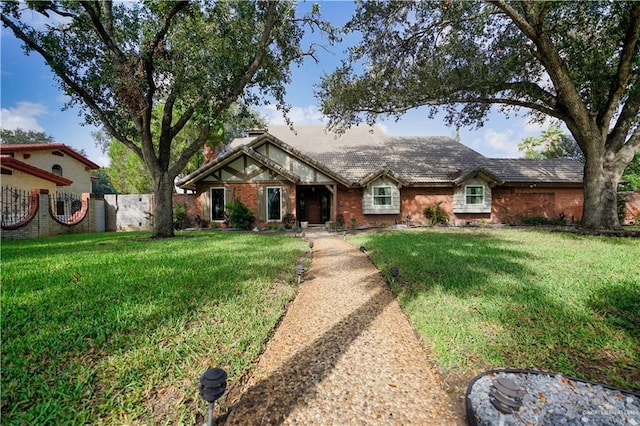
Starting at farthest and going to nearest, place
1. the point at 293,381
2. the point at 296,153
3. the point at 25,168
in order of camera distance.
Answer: the point at 296,153 < the point at 25,168 < the point at 293,381

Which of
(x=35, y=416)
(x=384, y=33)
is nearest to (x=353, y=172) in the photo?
(x=384, y=33)

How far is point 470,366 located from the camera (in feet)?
9.07

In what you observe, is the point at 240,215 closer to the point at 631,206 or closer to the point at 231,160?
the point at 231,160

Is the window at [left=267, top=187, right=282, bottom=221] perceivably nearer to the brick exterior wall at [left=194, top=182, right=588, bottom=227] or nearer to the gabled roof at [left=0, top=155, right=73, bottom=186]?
the brick exterior wall at [left=194, top=182, right=588, bottom=227]

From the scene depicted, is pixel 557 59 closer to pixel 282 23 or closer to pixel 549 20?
pixel 549 20

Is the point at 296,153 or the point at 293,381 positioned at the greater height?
the point at 296,153

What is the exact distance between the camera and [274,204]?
14.9 meters

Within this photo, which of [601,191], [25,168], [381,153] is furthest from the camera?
[381,153]

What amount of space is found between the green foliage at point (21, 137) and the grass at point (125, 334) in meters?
54.7

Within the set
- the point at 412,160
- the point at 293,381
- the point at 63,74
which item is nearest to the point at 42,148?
the point at 63,74

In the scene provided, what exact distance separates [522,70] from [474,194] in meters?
7.10

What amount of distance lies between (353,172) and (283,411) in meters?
15.1

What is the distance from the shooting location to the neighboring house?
457 inches

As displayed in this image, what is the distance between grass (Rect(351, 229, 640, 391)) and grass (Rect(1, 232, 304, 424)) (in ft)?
7.51
